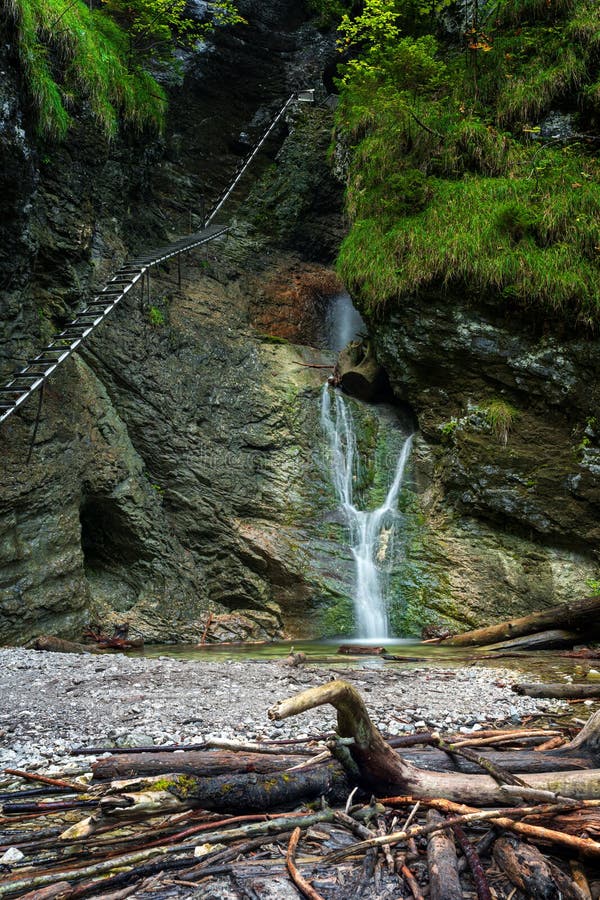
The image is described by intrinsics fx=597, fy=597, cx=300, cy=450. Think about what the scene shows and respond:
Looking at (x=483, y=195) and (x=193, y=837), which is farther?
(x=483, y=195)

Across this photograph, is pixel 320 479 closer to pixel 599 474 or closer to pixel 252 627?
pixel 252 627

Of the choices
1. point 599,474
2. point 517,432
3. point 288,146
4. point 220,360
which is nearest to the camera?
point 599,474

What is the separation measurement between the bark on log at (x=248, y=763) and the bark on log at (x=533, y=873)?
710 millimetres

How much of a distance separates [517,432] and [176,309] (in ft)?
25.1

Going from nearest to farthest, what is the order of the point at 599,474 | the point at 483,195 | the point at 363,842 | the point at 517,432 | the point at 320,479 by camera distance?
the point at 363,842
the point at 599,474
the point at 517,432
the point at 483,195
the point at 320,479

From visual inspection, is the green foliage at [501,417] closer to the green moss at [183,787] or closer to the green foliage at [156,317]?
the green foliage at [156,317]

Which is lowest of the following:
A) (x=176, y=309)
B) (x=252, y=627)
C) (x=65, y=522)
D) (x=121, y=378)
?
(x=252, y=627)

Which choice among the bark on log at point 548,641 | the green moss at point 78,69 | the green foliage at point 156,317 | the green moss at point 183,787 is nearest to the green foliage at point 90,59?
the green moss at point 78,69

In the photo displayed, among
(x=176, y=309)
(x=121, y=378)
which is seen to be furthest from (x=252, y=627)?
(x=176, y=309)

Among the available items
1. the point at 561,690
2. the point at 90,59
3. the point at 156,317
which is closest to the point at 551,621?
the point at 561,690

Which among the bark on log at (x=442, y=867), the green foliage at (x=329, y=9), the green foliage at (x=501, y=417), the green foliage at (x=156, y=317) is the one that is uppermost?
the green foliage at (x=329, y=9)

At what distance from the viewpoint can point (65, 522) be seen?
30.1ft

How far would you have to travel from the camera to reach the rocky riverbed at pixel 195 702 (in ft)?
12.3

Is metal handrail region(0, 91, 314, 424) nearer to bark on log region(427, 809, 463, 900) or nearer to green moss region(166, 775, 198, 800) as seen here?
green moss region(166, 775, 198, 800)
